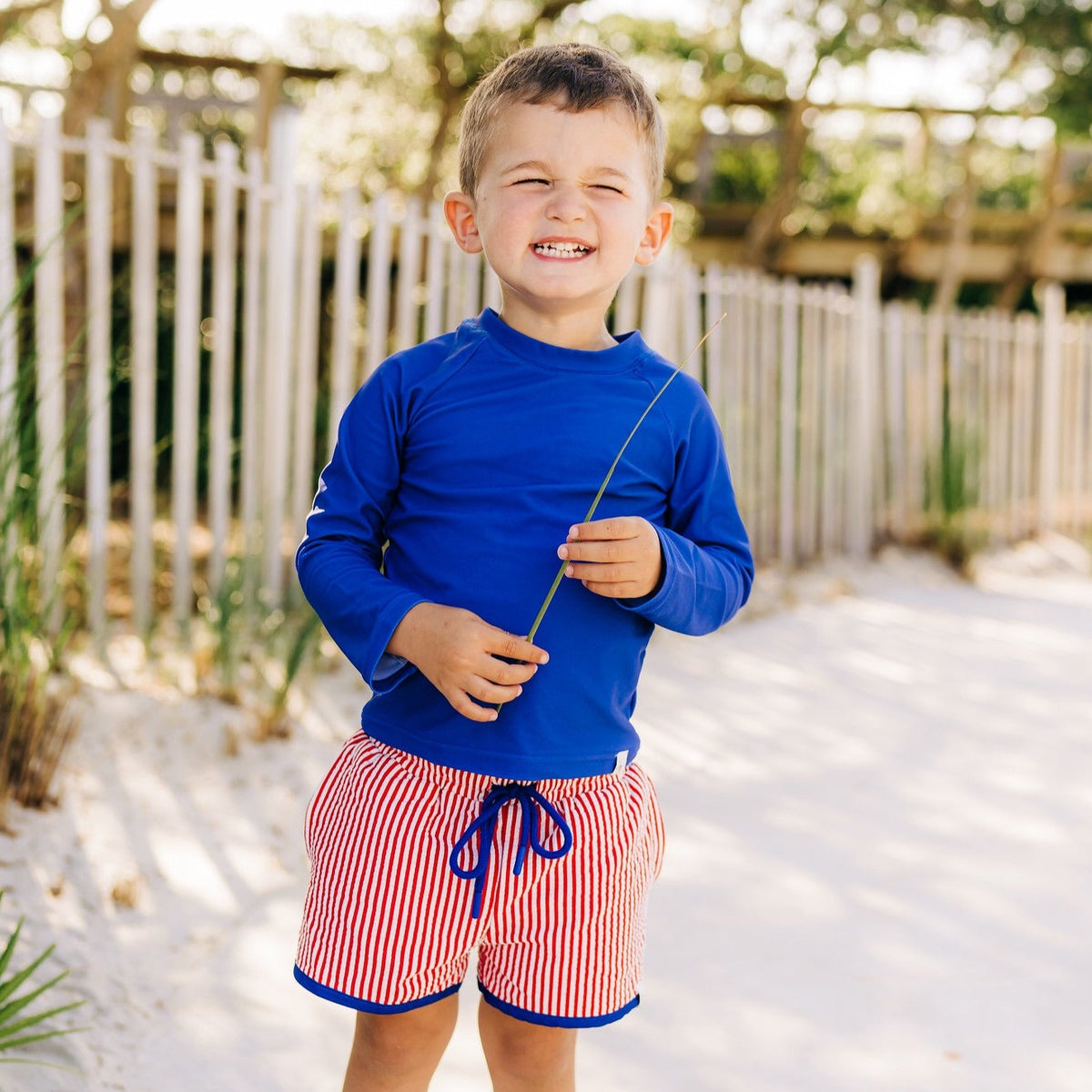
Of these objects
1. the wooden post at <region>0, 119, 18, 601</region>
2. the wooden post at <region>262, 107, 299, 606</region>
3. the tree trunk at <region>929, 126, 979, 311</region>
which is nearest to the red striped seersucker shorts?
the wooden post at <region>0, 119, 18, 601</region>

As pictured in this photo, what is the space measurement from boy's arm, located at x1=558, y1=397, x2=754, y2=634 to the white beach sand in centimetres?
115

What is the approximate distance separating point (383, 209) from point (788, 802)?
2.84 meters

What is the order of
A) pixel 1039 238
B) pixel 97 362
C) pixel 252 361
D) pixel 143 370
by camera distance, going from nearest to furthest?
pixel 97 362, pixel 143 370, pixel 252 361, pixel 1039 238

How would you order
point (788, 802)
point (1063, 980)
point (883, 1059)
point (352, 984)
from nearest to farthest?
point (352, 984) → point (883, 1059) → point (1063, 980) → point (788, 802)

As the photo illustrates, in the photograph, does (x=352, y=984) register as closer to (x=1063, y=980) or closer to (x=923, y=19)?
(x=1063, y=980)

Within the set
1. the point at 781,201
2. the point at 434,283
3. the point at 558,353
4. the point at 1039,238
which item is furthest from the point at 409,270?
the point at 1039,238

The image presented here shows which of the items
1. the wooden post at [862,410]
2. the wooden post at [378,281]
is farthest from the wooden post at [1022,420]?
the wooden post at [378,281]

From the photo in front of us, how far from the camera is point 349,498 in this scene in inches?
56.1

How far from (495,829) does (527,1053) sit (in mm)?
308

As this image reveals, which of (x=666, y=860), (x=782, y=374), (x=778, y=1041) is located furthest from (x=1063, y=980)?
(x=782, y=374)

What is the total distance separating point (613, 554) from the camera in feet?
4.21

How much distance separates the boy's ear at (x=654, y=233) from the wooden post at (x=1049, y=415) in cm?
852

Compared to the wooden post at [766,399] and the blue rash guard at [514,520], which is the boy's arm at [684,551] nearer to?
the blue rash guard at [514,520]

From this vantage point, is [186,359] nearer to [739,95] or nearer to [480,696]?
[480,696]
